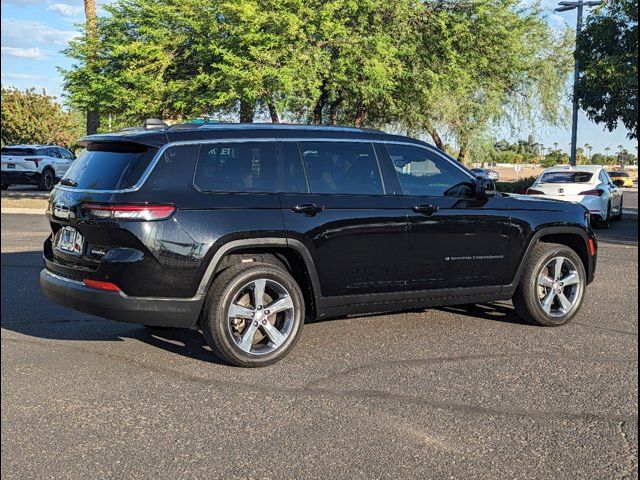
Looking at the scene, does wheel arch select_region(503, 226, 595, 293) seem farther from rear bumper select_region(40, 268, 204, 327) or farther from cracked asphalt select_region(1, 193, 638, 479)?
rear bumper select_region(40, 268, 204, 327)

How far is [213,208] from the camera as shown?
16.4 ft

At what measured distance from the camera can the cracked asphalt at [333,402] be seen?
11.7 feet

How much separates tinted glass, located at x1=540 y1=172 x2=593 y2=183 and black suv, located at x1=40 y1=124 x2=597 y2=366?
32.9 ft

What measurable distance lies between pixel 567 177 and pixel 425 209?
37.0 ft

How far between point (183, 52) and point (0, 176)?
368 inches

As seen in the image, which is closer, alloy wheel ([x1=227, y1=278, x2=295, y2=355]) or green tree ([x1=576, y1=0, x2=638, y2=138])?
alloy wheel ([x1=227, y1=278, x2=295, y2=355])

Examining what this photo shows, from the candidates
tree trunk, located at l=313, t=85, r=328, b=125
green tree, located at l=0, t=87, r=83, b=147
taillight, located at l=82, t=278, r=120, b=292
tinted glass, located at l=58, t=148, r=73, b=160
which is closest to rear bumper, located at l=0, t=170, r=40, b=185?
tinted glass, located at l=58, t=148, r=73, b=160

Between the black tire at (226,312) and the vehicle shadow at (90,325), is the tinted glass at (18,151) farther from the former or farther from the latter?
the black tire at (226,312)

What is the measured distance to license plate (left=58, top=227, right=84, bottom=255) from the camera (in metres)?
5.00

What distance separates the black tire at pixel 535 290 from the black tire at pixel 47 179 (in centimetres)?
2352

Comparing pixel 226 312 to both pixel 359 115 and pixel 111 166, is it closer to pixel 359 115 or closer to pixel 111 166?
pixel 111 166

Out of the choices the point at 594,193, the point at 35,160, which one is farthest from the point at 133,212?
the point at 35,160

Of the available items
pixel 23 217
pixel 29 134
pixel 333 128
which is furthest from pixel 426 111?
pixel 29 134

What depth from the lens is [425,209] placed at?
5.86 m
